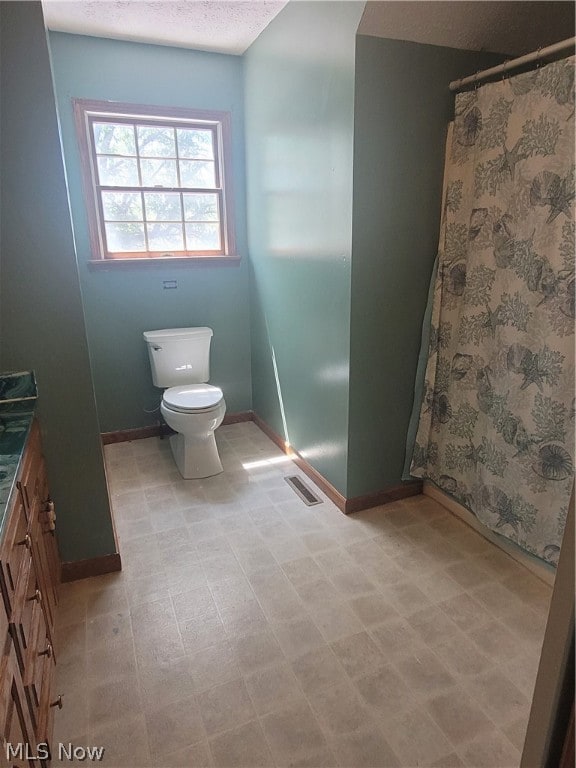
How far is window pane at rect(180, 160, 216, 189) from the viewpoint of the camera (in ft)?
10.1

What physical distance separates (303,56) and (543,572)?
2.58 meters

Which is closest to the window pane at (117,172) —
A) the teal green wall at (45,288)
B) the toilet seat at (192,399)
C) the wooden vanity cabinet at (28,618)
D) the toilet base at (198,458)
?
the toilet seat at (192,399)

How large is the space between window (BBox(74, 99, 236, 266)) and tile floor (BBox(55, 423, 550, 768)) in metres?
1.75

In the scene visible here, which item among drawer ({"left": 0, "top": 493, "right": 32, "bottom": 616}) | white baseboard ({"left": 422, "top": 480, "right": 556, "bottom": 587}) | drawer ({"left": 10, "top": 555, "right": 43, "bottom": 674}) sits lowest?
white baseboard ({"left": 422, "top": 480, "right": 556, "bottom": 587})

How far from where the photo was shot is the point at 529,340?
5.92ft

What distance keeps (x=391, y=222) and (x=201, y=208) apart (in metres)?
1.62

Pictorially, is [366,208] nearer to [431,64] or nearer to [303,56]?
[431,64]

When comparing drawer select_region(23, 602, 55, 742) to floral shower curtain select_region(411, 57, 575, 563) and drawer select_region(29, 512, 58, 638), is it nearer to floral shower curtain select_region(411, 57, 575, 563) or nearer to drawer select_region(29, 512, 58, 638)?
drawer select_region(29, 512, 58, 638)

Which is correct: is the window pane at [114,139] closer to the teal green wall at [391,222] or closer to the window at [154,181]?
the window at [154,181]

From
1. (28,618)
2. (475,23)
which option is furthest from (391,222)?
(28,618)

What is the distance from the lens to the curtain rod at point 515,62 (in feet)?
5.13

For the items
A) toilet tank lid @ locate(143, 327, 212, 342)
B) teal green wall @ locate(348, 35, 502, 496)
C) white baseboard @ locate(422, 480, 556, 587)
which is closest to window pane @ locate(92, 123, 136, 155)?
toilet tank lid @ locate(143, 327, 212, 342)

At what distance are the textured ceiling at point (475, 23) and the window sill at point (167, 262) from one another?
1715mm

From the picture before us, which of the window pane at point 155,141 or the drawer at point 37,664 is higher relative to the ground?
the window pane at point 155,141
